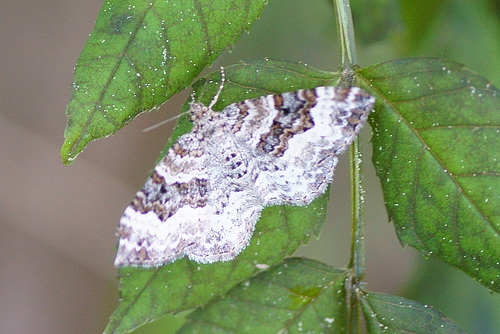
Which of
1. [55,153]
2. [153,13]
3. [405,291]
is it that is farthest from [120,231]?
[55,153]

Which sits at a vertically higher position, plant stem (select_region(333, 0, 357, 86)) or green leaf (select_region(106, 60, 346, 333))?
plant stem (select_region(333, 0, 357, 86))

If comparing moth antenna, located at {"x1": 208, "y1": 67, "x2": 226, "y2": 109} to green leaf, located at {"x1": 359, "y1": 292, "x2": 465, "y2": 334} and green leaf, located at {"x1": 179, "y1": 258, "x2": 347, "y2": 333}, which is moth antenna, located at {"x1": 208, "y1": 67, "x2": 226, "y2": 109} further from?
green leaf, located at {"x1": 359, "y1": 292, "x2": 465, "y2": 334}

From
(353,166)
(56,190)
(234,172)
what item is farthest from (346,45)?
(56,190)

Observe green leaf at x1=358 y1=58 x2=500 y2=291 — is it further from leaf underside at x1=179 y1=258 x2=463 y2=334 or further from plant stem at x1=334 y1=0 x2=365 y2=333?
leaf underside at x1=179 y1=258 x2=463 y2=334

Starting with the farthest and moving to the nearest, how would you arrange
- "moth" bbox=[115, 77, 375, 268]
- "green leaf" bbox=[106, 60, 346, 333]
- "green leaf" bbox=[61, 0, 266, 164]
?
1. "moth" bbox=[115, 77, 375, 268]
2. "green leaf" bbox=[106, 60, 346, 333]
3. "green leaf" bbox=[61, 0, 266, 164]

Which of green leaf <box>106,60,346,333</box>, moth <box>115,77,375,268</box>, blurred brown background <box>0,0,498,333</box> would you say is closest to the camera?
green leaf <box>106,60,346,333</box>

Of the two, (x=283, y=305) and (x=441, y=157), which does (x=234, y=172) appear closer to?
(x=283, y=305)

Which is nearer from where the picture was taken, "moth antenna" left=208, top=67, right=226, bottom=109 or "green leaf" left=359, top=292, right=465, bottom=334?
"green leaf" left=359, top=292, right=465, bottom=334

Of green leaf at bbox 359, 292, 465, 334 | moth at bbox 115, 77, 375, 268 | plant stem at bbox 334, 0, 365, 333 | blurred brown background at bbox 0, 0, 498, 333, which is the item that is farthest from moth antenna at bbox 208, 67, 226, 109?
blurred brown background at bbox 0, 0, 498, 333
